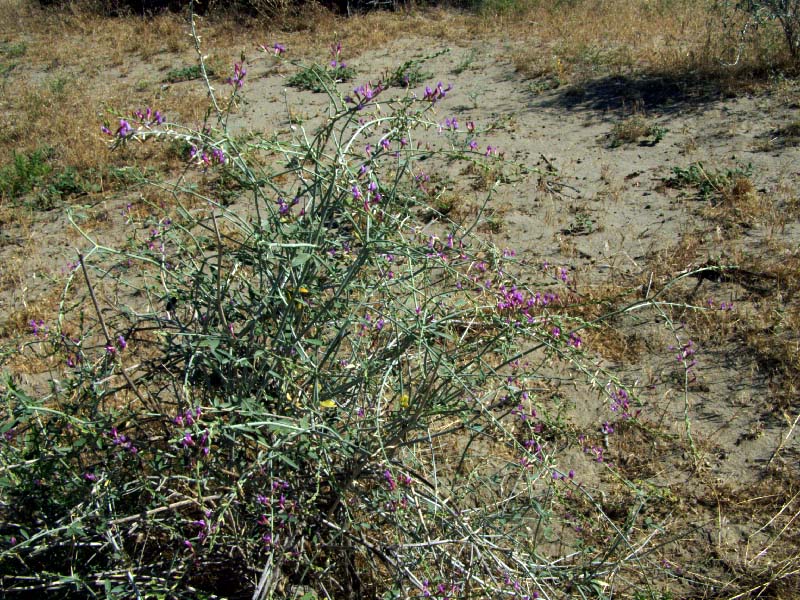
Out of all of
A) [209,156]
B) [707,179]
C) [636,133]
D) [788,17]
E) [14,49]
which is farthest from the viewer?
[14,49]

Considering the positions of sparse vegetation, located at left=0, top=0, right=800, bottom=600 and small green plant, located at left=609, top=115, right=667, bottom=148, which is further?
small green plant, located at left=609, top=115, right=667, bottom=148

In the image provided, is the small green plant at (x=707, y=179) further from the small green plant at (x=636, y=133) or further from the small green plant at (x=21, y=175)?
the small green plant at (x=21, y=175)

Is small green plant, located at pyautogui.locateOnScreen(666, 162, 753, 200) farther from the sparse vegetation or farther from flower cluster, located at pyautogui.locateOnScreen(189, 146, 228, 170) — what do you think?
flower cluster, located at pyautogui.locateOnScreen(189, 146, 228, 170)

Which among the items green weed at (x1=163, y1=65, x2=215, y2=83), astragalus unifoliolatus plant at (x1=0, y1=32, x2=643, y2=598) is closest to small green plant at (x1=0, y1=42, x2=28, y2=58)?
green weed at (x1=163, y1=65, x2=215, y2=83)

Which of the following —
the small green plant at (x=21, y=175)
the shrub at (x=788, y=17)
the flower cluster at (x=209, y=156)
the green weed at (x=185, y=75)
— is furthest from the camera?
the green weed at (x=185, y=75)

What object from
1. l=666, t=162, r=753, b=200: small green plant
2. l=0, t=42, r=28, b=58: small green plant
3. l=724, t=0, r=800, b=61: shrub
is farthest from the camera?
l=0, t=42, r=28, b=58: small green plant

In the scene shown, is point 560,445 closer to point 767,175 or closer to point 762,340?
point 762,340

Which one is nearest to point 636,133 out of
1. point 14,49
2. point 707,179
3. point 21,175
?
point 707,179

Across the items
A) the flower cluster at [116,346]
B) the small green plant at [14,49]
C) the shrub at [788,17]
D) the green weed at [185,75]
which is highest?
the shrub at [788,17]

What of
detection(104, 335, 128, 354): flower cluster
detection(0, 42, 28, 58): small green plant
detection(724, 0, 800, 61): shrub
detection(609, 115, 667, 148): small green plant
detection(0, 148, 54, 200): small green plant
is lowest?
detection(0, 148, 54, 200): small green plant

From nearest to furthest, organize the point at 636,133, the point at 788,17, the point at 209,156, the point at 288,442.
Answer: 1. the point at 288,442
2. the point at 209,156
3. the point at 636,133
4. the point at 788,17

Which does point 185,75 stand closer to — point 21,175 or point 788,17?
point 21,175

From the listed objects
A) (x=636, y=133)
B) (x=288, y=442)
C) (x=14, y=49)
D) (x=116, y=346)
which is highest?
(x=14, y=49)

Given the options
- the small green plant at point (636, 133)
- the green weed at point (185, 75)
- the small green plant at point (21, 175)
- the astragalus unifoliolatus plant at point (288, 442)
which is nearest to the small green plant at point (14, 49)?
the green weed at point (185, 75)
